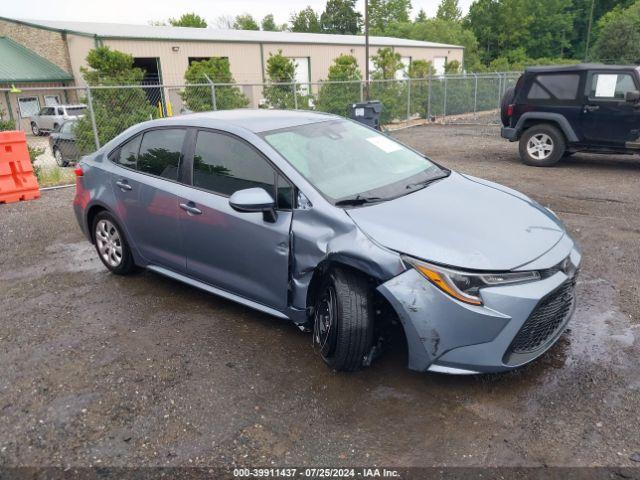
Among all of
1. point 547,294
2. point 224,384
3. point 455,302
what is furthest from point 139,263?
point 547,294

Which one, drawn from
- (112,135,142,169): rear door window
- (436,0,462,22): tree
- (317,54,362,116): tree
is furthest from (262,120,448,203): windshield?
(436,0,462,22): tree

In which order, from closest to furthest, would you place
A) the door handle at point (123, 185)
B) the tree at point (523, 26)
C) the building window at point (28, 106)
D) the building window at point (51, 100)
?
the door handle at point (123, 185) < the building window at point (28, 106) < the building window at point (51, 100) < the tree at point (523, 26)

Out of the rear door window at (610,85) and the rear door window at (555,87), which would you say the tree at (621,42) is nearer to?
the rear door window at (555,87)

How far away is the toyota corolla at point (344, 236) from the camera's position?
8.96 ft

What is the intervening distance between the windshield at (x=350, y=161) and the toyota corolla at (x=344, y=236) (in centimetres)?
2

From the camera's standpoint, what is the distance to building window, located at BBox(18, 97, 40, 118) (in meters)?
25.3

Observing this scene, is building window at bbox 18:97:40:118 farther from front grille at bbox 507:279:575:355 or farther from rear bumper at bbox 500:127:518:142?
front grille at bbox 507:279:575:355

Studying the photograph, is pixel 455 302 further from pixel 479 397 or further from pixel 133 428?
pixel 133 428

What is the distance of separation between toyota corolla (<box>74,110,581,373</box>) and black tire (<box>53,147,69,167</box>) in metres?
9.39

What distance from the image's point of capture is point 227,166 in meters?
3.73

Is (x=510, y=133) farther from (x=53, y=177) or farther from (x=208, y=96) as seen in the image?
(x=53, y=177)

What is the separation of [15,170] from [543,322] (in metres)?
8.61

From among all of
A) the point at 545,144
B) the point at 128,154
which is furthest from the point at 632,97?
the point at 128,154

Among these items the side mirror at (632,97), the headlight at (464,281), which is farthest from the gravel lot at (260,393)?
the side mirror at (632,97)
